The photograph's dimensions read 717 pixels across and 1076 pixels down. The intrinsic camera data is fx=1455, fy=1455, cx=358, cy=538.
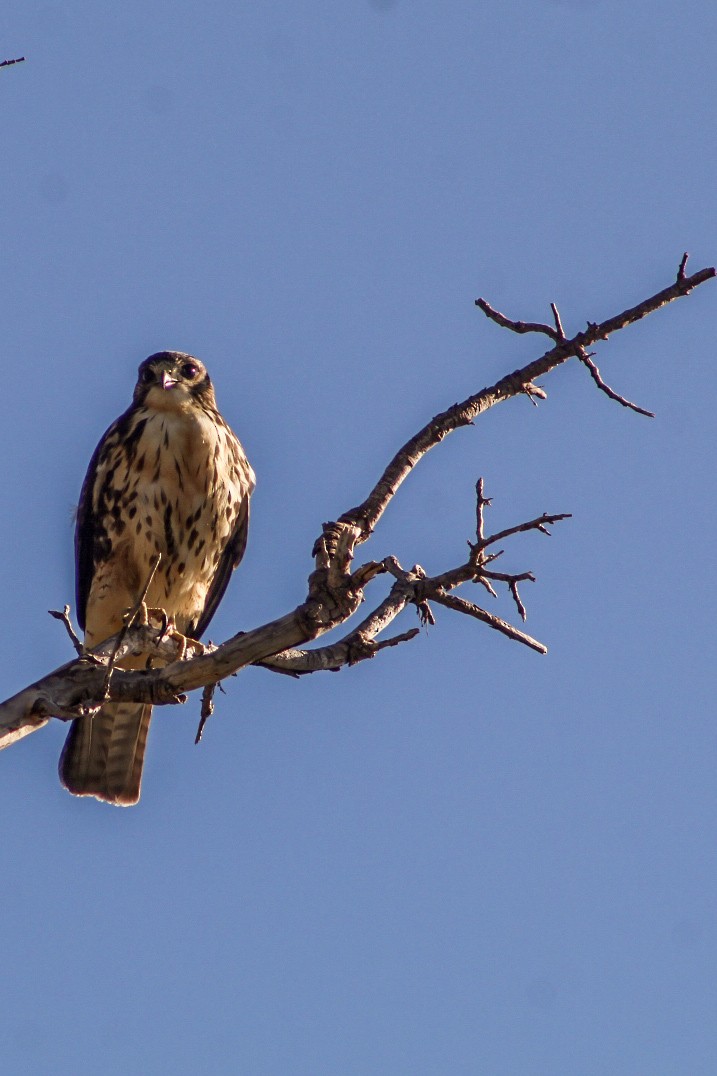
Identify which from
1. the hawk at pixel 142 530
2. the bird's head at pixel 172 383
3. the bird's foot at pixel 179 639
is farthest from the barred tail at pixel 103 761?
the bird's head at pixel 172 383

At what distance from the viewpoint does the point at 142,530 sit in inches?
259

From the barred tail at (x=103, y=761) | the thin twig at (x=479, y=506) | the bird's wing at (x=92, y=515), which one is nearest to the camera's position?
the thin twig at (x=479, y=506)

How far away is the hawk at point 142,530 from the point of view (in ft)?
21.6

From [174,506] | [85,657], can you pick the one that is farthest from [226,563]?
[85,657]

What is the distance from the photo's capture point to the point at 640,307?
4.31 metres

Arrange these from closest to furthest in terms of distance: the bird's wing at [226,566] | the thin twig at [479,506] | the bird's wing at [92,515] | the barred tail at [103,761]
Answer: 1. the thin twig at [479,506]
2. the barred tail at [103,761]
3. the bird's wing at [92,515]
4. the bird's wing at [226,566]

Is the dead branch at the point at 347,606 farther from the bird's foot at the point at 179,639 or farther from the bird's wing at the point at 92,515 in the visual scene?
the bird's wing at the point at 92,515

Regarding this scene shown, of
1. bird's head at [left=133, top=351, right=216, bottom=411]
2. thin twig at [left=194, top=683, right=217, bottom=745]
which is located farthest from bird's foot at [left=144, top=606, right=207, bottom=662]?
bird's head at [left=133, top=351, right=216, bottom=411]

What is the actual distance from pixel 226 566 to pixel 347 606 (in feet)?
9.56

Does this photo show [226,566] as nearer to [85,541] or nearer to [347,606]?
[85,541]

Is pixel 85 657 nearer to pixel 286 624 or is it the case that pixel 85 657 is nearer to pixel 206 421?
pixel 286 624

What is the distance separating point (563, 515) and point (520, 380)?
2.34 feet

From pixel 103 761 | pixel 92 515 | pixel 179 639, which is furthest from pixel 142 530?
pixel 179 639

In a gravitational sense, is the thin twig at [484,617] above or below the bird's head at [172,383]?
below
